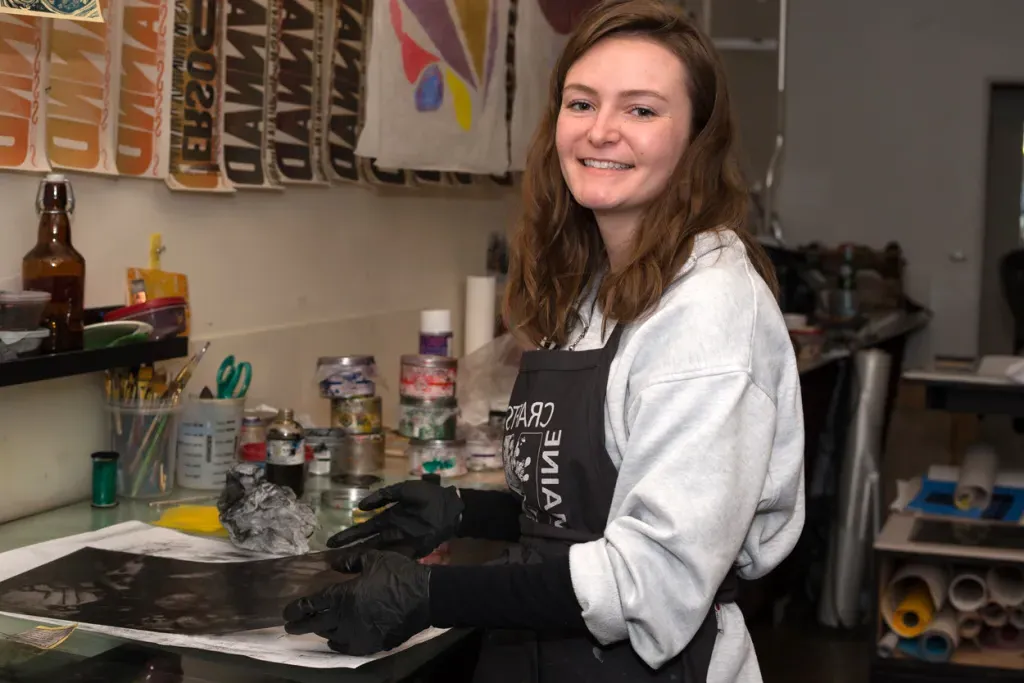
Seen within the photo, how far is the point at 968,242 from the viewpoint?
7.09 m

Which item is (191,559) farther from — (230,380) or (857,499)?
(857,499)

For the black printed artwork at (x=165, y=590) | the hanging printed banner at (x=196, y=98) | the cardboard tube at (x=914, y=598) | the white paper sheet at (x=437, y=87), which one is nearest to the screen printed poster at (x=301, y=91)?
the white paper sheet at (x=437, y=87)

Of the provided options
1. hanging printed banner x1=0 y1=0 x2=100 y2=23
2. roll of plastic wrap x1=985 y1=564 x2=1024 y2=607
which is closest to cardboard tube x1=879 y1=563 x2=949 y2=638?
roll of plastic wrap x1=985 y1=564 x2=1024 y2=607

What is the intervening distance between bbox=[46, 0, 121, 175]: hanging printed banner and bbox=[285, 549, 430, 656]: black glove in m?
0.94

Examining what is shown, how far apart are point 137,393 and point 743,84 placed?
4614mm

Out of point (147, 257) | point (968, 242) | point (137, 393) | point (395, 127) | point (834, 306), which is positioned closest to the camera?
point (137, 393)

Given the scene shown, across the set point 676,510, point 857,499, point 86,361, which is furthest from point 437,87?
point 857,499

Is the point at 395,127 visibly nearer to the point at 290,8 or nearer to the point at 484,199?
the point at 290,8

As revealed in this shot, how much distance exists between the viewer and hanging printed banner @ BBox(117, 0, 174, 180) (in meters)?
1.97

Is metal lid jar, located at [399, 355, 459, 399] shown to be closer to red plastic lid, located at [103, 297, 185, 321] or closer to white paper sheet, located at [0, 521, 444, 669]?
red plastic lid, located at [103, 297, 185, 321]

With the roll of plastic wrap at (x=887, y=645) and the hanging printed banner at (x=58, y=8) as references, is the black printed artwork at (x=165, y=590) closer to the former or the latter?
the hanging printed banner at (x=58, y=8)

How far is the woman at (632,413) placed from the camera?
1.13 meters

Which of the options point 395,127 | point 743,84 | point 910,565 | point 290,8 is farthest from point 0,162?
point 743,84

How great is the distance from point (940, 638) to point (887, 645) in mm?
123
